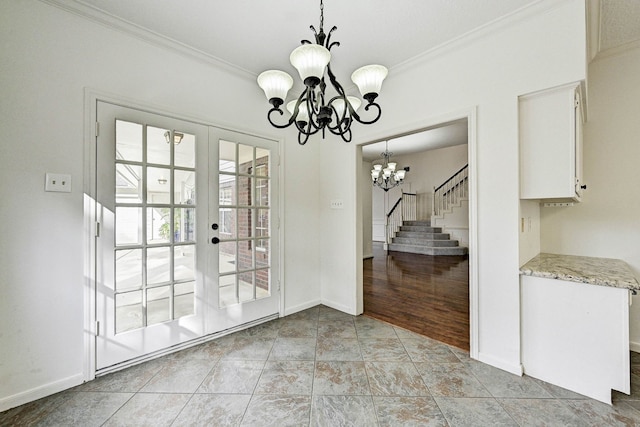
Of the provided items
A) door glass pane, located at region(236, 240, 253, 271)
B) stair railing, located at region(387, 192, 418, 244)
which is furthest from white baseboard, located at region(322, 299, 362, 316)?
stair railing, located at region(387, 192, 418, 244)

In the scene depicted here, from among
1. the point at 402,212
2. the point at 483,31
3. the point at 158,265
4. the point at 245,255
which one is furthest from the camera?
the point at 402,212

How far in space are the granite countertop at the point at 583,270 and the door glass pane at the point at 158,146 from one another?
3.03m

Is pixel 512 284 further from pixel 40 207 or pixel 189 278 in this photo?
pixel 40 207

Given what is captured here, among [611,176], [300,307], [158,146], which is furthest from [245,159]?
[611,176]

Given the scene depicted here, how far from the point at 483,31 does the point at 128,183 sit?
10.3 feet

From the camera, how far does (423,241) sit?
7.75 metres

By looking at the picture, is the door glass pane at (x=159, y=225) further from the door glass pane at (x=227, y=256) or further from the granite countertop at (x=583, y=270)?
the granite countertop at (x=583, y=270)

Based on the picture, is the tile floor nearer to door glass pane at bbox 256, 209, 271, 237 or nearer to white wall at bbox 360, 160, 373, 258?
door glass pane at bbox 256, 209, 271, 237

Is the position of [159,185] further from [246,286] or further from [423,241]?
[423,241]

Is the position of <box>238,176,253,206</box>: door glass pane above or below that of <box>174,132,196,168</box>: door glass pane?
below

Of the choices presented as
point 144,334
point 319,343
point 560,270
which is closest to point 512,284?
point 560,270

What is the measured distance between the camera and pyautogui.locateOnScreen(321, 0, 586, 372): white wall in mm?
1848

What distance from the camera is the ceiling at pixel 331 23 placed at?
192 centimetres

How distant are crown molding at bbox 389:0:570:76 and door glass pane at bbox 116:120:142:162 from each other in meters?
2.47
